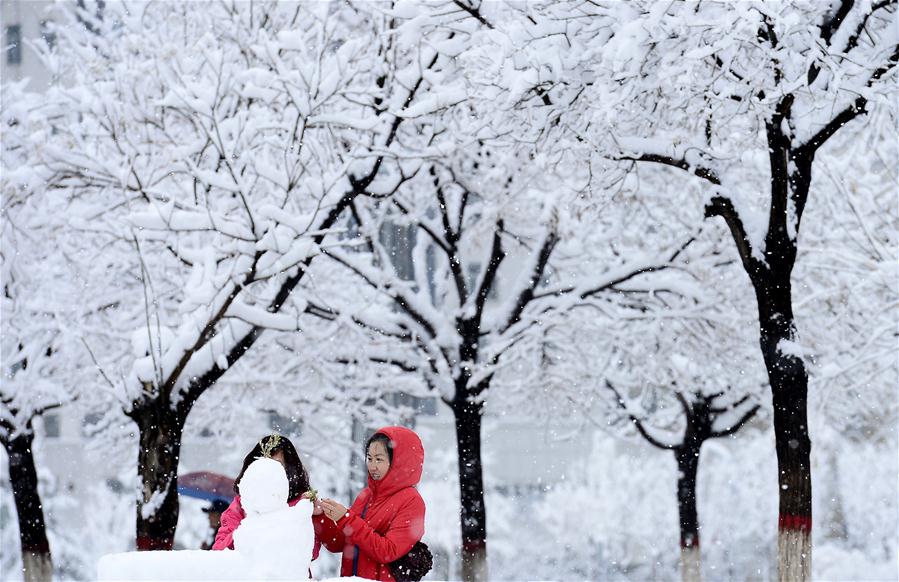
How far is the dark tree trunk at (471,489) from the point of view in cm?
1255

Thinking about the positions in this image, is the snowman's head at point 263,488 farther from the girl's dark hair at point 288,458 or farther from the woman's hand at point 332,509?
the girl's dark hair at point 288,458

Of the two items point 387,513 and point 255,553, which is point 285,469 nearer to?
point 387,513

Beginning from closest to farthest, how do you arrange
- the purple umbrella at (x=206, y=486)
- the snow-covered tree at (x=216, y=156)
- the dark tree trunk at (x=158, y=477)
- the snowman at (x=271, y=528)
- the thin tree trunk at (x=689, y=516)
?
1. the snowman at (x=271, y=528)
2. the purple umbrella at (x=206, y=486)
3. the snow-covered tree at (x=216, y=156)
4. the dark tree trunk at (x=158, y=477)
5. the thin tree trunk at (x=689, y=516)

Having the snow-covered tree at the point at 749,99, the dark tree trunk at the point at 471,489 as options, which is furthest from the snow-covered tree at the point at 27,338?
the snow-covered tree at the point at 749,99

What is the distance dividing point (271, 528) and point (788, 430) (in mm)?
5419

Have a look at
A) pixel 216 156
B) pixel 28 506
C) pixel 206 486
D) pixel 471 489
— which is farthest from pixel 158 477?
pixel 28 506

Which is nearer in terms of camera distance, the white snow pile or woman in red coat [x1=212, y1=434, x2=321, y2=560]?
the white snow pile

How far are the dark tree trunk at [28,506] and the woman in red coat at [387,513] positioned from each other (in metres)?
10.3

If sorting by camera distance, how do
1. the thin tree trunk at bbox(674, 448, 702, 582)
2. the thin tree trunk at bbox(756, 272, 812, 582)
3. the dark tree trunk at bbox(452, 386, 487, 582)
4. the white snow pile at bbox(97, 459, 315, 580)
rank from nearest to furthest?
the white snow pile at bbox(97, 459, 315, 580) → the thin tree trunk at bbox(756, 272, 812, 582) → the dark tree trunk at bbox(452, 386, 487, 582) → the thin tree trunk at bbox(674, 448, 702, 582)

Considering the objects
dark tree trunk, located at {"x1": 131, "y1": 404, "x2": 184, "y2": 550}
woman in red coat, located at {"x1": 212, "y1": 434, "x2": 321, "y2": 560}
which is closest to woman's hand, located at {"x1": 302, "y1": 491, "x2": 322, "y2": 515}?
woman in red coat, located at {"x1": 212, "y1": 434, "x2": 321, "y2": 560}

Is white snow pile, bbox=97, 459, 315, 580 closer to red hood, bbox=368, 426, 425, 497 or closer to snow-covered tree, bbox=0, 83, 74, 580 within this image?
red hood, bbox=368, 426, 425, 497

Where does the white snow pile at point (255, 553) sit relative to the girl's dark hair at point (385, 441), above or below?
below

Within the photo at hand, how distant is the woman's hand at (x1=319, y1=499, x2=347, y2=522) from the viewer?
4.11 m

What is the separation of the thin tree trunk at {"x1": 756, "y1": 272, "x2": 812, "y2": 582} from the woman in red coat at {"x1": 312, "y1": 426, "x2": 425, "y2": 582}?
4.24 m
